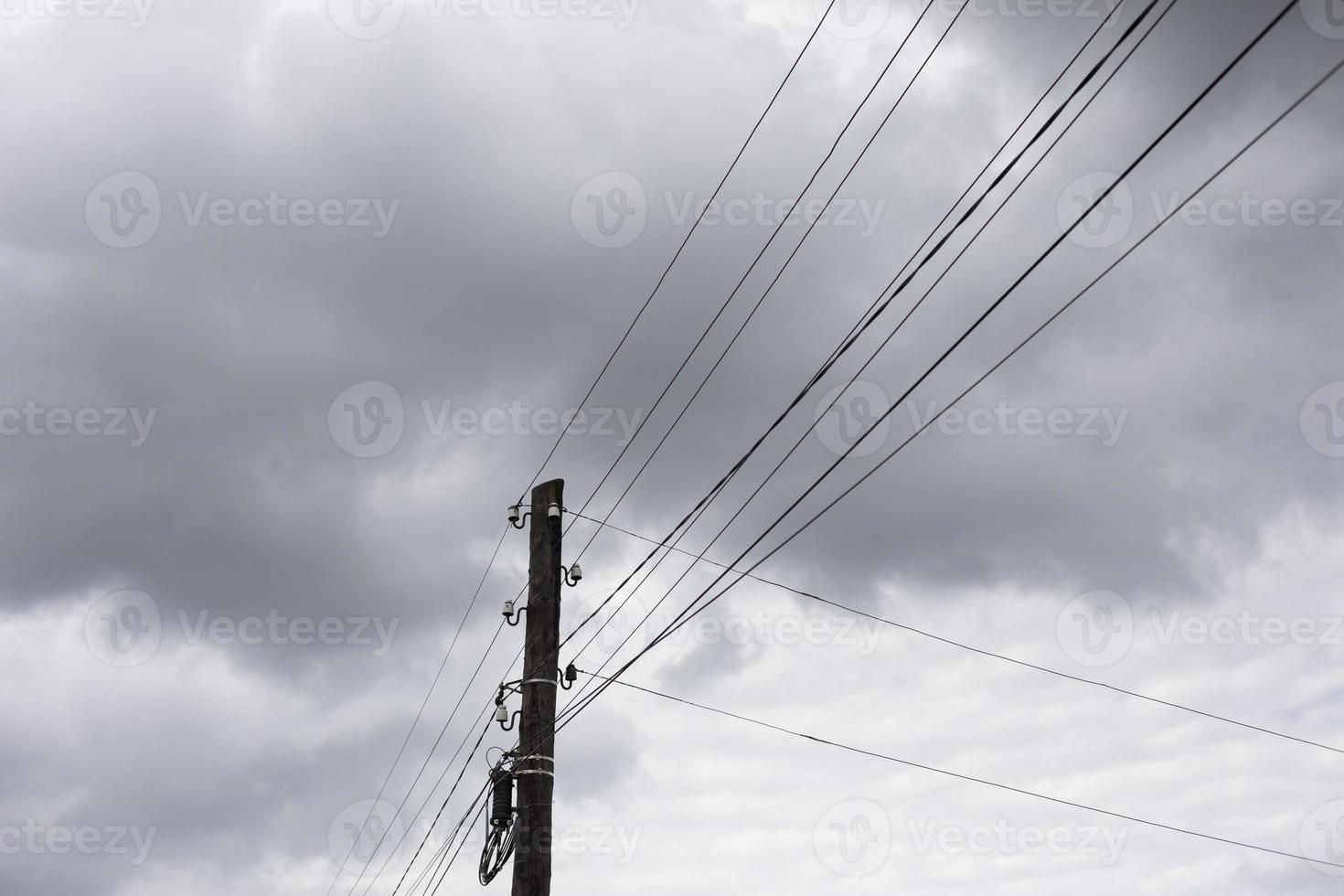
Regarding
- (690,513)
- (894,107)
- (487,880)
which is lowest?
(487,880)

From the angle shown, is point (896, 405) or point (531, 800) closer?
point (896, 405)

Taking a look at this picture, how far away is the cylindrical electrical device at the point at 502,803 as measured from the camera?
45.9 feet

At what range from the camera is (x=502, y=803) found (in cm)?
1402

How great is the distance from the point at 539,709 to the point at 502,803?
1412 millimetres

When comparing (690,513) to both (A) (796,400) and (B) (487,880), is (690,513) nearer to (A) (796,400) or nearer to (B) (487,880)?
(A) (796,400)

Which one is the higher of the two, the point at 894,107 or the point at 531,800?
the point at 894,107

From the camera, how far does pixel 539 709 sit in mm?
13641

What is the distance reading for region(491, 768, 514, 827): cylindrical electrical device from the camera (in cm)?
1398

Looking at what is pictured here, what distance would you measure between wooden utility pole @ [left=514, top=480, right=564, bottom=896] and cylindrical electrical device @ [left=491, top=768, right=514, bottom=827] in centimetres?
56

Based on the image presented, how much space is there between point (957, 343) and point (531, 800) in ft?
27.3

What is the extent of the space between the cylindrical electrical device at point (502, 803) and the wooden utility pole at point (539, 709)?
0.56m

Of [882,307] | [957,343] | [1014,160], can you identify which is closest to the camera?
[1014,160]

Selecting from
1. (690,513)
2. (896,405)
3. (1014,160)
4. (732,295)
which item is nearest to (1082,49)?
(1014,160)

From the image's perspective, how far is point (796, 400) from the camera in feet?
30.3
